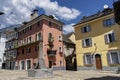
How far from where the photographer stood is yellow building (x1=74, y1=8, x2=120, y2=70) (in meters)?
25.4

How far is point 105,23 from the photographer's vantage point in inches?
1070

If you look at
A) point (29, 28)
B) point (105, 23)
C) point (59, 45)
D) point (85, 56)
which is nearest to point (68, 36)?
point (59, 45)

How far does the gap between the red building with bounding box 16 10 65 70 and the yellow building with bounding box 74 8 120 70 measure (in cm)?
690

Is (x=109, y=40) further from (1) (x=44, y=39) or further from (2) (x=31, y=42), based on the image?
(2) (x=31, y=42)

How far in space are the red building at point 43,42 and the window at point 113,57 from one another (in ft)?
44.3

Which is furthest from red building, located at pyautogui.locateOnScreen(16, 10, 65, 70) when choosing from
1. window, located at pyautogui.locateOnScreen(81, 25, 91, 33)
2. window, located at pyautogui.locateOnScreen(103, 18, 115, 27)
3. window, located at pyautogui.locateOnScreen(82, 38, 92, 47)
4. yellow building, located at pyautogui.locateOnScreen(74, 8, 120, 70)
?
window, located at pyautogui.locateOnScreen(103, 18, 115, 27)

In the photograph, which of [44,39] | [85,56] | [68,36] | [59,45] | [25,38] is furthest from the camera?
[68,36]

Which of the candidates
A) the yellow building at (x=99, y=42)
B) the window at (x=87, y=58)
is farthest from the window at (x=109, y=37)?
the window at (x=87, y=58)

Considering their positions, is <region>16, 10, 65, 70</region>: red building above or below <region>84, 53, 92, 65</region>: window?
above

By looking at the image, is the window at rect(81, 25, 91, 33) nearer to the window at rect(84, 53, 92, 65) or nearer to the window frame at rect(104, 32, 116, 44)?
the window frame at rect(104, 32, 116, 44)

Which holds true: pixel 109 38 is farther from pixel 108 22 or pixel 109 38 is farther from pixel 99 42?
pixel 108 22

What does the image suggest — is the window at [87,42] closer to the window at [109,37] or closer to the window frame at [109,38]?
the window frame at [109,38]

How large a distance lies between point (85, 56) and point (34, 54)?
516 inches

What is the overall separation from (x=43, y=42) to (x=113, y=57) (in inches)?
611
